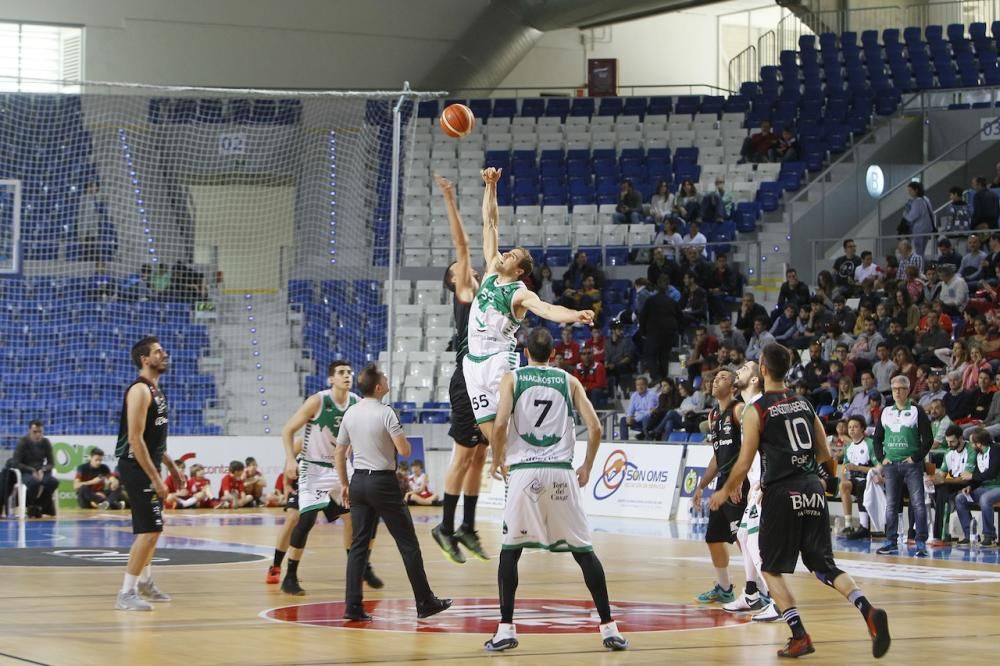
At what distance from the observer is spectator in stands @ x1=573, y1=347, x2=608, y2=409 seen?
24.9m

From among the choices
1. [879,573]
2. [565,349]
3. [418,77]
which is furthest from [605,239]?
[879,573]

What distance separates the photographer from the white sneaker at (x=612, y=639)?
28.4ft

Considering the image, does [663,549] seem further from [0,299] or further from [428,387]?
[0,299]

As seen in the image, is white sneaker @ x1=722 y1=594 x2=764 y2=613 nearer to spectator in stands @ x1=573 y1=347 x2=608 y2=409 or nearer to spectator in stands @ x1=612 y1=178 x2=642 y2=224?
spectator in stands @ x1=573 y1=347 x2=608 y2=409

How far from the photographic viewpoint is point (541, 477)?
28.7ft

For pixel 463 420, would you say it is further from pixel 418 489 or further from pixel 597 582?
pixel 418 489

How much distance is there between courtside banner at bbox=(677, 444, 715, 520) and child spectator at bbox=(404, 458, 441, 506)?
5.02m

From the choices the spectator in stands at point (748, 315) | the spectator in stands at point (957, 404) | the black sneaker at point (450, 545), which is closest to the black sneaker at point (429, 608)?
the black sneaker at point (450, 545)

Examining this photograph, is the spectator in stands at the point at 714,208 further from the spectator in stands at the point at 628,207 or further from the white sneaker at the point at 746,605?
the white sneaker at the point at 746,605

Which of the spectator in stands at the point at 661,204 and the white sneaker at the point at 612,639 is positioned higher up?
the spectator in stands at the point at 661,204

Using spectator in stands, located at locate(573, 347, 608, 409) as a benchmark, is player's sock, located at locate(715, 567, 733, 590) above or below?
below

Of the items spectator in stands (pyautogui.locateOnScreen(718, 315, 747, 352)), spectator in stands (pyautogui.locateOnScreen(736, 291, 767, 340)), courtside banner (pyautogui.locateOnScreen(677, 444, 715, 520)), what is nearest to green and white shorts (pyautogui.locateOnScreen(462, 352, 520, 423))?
courtside banner (pyautogui.locateOnScreen(677, 444, 715, 520))

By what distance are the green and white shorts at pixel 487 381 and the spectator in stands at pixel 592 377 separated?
14.8 metres

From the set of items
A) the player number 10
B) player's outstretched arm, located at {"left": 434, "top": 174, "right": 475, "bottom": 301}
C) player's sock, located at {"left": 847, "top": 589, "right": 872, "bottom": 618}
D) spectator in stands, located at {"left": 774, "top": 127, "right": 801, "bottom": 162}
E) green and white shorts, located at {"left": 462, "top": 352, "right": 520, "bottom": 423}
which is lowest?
player's sock, located at {"left": 847, "top": 589, "right": 872, "bottom": 618}
